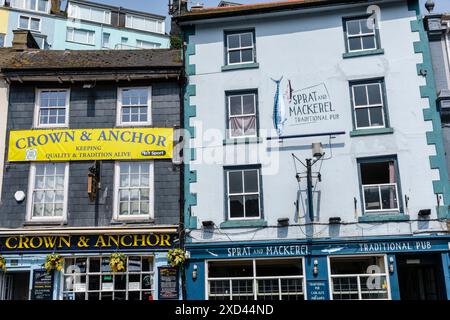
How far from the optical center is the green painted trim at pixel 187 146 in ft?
44.9

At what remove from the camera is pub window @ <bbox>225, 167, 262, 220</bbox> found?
44.8 feet

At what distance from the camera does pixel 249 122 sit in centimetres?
1437

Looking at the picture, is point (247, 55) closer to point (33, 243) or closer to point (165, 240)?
point (165, 240)

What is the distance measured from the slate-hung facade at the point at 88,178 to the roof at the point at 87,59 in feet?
0.20

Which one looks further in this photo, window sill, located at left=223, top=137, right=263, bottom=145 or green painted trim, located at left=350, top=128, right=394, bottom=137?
window sill, located at left=223, top=137, right=263, bottom=145

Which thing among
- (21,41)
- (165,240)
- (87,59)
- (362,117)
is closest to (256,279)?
(165,240)

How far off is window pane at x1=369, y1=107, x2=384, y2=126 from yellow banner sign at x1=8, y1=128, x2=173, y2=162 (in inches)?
242

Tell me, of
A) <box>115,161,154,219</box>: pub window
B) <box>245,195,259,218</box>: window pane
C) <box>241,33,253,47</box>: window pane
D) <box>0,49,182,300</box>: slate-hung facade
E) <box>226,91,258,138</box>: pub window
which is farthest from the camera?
<box>241,33,253,47</box>: window pane

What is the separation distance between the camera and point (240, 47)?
15.1 meters

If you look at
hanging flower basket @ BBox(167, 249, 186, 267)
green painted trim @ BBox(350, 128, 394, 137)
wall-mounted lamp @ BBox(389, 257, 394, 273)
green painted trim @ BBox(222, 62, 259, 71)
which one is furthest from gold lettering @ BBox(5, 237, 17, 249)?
wall-mounted lamp @ BBox(389, 257, 394, 273)

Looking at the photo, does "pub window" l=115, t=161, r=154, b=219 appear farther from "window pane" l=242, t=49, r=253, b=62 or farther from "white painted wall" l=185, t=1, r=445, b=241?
"window pane" l=242, t=49, r=253, b=62

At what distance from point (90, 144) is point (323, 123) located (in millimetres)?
7183

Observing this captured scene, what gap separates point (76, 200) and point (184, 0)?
848 cm

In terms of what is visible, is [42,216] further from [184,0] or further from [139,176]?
[184,0]
